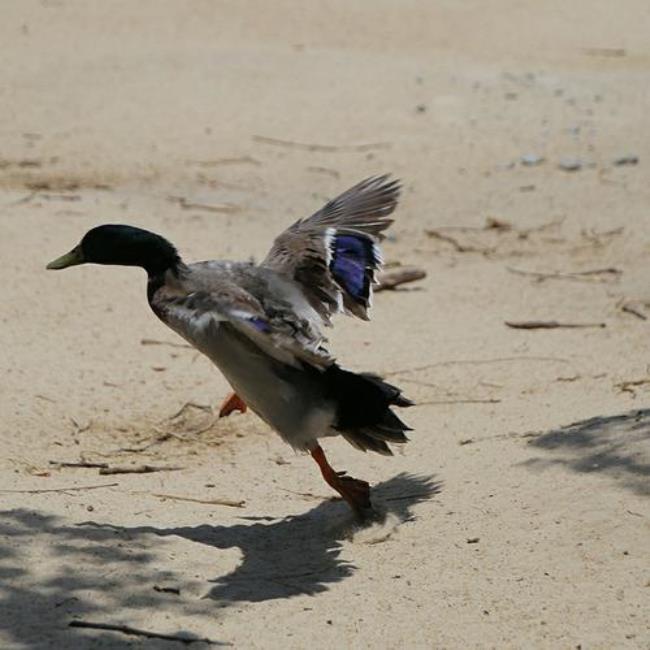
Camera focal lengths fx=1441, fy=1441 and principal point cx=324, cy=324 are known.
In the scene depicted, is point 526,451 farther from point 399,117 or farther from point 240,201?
point 399,117

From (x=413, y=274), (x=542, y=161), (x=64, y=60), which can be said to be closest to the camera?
(x=413, y=274)

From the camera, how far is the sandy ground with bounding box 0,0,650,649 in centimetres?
550

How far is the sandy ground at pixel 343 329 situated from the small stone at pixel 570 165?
10 centimetres

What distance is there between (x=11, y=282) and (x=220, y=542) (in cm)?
372

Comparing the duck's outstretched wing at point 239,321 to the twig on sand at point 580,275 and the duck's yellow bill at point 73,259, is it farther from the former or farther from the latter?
the twig on sand at point 580,275

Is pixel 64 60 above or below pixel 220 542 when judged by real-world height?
above

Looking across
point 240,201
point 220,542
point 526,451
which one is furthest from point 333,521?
point 240,201

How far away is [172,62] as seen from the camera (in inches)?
558

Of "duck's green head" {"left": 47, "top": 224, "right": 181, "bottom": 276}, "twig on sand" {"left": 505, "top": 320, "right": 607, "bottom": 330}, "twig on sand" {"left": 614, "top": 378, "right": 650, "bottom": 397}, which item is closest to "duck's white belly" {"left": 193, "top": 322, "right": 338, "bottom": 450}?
"duck's green head" {"left": 47, "top": 224, "right": 181, "bottom": 276}

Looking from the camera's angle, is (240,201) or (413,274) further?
(240,201)

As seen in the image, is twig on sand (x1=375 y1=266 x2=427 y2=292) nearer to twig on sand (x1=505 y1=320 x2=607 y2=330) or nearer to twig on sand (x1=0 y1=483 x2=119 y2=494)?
twig on sand (x1=505 y1=320 x2=607 y2=330)

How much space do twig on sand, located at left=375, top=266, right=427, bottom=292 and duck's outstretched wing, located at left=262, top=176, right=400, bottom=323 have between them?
230cm

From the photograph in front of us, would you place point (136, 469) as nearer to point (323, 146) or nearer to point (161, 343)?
point (161, 343)

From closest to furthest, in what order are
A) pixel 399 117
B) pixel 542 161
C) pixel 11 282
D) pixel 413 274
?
1. pixel 11 282
2. pixel 413 274
3. pixel 542 161
4. pixel 399 117
